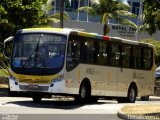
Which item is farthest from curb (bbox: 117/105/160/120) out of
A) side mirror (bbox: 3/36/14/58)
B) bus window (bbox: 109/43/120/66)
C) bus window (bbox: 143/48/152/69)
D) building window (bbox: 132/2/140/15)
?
building window (bbox: 132/2/140/15)

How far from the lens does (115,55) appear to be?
25.7m

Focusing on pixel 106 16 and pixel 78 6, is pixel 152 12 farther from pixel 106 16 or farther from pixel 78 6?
pixel 78 6

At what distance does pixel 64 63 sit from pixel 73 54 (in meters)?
0.80

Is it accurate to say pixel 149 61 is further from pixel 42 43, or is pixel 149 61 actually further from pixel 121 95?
pixel 42 43

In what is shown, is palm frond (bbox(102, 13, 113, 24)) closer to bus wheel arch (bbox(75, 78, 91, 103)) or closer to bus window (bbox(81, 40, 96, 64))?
bus window (bbox(81, 40, 96, 64))

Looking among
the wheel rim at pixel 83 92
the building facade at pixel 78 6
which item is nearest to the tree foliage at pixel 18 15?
the wheel rim at pixel 83 92

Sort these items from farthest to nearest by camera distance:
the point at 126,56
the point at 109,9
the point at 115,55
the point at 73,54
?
the point at 109,9, the point at 126,56, the point at 115,55, the point at 73,54

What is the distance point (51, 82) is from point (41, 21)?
1552cm

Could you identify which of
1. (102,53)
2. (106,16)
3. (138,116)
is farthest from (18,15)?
(106,16)

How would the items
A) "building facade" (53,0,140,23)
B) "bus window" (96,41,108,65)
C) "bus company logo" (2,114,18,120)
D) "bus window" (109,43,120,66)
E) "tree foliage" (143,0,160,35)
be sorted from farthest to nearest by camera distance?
"building facade" (53,0,140,23), "bus window" (109,43,120,66), "bus window" (96,41,108,65), "tree foliage" (143,0,160,35), "bus company logo" (2,114,18,120)

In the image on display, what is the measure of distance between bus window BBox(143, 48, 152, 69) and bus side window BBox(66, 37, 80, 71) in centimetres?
707

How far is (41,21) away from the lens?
A: 3650 cm

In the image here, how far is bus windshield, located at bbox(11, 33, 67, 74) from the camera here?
2156 centimetres

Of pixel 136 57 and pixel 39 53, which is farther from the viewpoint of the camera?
pixel 136 57
